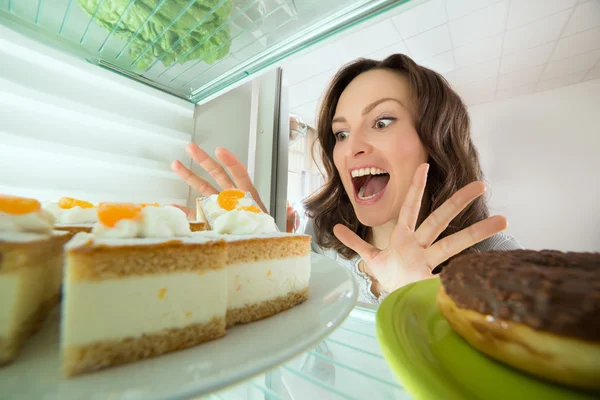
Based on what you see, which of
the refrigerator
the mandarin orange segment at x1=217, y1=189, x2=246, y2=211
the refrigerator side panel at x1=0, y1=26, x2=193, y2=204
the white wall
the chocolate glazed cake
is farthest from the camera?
the white wall

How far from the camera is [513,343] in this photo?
0.25 m

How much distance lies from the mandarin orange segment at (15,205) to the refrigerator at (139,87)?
398 millimetres

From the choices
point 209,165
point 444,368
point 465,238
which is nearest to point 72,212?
point 209,165

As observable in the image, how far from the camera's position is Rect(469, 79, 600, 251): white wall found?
364 cm

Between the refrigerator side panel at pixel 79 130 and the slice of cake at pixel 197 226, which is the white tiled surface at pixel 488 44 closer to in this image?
the refrigerator side panel at pixel 79 130

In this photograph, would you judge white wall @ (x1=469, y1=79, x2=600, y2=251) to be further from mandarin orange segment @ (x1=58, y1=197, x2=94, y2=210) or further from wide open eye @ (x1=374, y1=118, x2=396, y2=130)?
mandarin orange segment @ (x1=58, y1=197, x2=94, y2=210)

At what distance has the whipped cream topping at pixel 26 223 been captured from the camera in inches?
15.3

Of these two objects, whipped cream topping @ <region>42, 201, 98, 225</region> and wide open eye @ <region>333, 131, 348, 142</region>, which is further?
wide open eye @ <region>333, 131, 348, 142</region>

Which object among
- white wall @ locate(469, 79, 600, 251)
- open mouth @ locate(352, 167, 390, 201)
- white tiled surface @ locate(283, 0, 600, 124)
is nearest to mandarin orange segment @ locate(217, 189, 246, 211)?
open mouth @ locate(352, 167, 390, 201)

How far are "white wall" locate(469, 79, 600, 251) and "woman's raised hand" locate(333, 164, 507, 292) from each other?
3652 millimetres

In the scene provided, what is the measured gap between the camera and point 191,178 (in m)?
1.04

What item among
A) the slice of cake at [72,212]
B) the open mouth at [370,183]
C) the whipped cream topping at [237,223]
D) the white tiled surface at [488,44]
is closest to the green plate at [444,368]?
the whipped cream topping at [237,223]

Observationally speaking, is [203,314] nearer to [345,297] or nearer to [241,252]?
[241,252]

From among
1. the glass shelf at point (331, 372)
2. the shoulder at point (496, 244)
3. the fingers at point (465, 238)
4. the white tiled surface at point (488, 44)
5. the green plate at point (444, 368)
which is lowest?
the glass shelf at point (331, 372)
